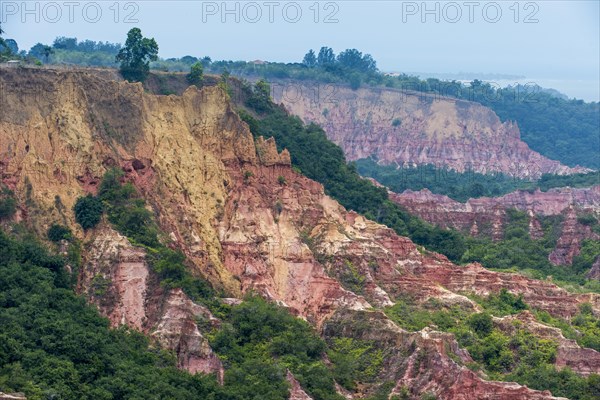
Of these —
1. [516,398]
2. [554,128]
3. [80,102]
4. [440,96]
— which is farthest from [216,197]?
[554,128]

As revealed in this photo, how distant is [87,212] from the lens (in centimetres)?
6856

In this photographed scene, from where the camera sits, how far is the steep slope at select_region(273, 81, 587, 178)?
479ft

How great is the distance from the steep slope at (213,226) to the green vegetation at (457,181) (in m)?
40.8

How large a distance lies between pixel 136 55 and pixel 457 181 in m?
50.8

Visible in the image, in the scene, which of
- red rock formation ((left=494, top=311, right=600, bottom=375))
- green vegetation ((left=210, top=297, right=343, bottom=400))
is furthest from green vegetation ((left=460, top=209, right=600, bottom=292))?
green vegetation ((left=210, top=297, right=343, bottom=400))

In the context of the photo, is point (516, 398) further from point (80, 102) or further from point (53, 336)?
point (80, 102)

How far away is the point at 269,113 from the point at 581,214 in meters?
19.5

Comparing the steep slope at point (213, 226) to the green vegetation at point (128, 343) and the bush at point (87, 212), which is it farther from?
the green vegetation at point (128, 343)

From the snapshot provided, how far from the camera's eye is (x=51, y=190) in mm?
68812

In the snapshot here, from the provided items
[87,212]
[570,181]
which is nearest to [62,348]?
[87,212]

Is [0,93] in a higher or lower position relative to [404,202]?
higher

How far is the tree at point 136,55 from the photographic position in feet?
274

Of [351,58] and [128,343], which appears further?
[351,58]

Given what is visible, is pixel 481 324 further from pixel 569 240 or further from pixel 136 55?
pixel 569 240
